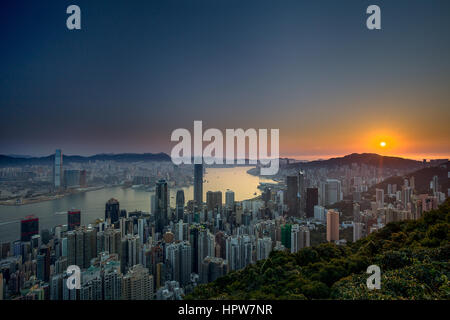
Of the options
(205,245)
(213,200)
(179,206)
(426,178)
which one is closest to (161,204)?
(179,206)

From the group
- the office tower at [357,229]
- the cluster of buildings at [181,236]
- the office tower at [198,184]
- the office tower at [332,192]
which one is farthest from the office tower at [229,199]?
the office tower at [357,229]

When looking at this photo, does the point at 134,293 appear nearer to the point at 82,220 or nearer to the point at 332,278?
the point at 82,220

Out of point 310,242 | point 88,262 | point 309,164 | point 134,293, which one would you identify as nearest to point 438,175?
point 309,164

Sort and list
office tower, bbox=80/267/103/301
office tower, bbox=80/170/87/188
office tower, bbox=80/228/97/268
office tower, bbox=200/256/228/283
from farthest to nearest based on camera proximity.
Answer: office tower, bbox=200/256/228/283, office tower, bbox=80/170/87/188, office tower, bbox=80/228/97/268, office tower, bbox=80/267/103/301

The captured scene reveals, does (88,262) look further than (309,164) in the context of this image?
No

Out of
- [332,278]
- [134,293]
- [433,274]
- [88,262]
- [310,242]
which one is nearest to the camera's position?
[433,274]

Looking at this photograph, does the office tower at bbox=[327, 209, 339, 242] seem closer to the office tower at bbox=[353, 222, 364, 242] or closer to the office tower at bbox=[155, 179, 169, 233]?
the office tower at bbox=[353, 222, 364, 242]

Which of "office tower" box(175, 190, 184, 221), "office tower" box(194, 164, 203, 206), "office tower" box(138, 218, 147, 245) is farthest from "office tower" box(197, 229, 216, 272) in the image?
"office tower" box(138, 218, 147, 245)

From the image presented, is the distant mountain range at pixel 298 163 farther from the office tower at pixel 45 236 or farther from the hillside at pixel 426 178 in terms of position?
the office tower at pixel 45 236
